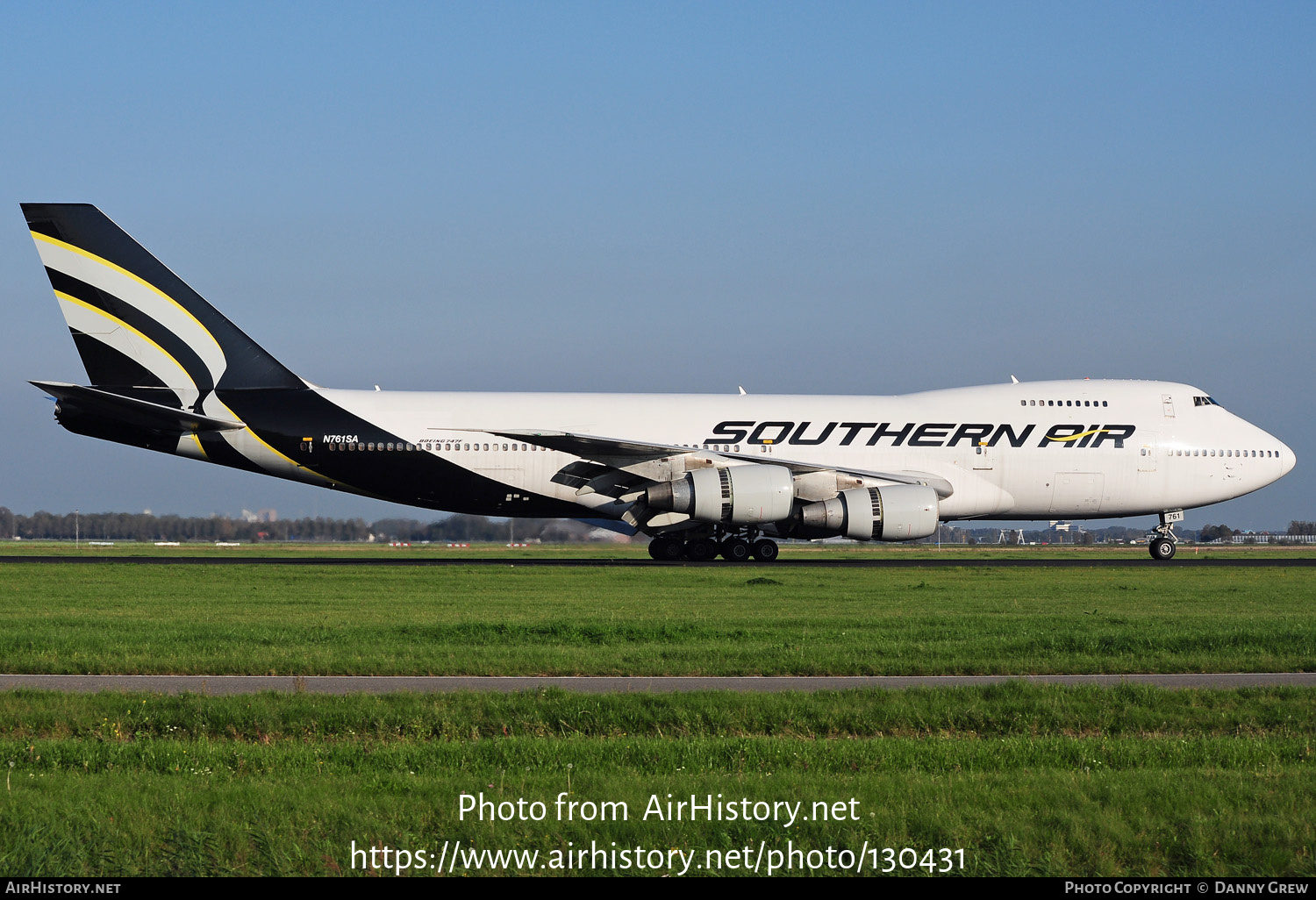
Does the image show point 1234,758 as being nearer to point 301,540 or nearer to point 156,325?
point 156,325

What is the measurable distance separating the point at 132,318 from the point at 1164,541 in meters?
29.1

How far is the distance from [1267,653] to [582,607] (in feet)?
31.3

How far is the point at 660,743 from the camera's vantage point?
810 centimetres

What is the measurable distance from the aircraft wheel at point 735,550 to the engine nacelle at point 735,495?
8.92 feet

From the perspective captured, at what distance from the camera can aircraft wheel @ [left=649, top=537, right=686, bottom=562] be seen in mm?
31047

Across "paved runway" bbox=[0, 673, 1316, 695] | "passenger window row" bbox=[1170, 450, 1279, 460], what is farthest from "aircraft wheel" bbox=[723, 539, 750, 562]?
"paved runway" bbox=[0, 673, 1316, 695]

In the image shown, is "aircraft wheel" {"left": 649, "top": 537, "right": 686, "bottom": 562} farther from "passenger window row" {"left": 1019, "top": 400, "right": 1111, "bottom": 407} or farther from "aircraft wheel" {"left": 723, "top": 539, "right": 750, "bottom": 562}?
"passenger window row" {"left": 1019, "top": 400, "right": 1111, "bottom": 407}

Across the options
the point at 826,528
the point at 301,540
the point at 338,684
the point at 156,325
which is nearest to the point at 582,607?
the point at 338,684

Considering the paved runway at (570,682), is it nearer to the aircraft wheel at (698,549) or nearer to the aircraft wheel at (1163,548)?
the aircraft wheel at (698,549)

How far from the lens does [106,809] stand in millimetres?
6184

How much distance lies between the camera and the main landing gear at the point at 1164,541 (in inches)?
1337

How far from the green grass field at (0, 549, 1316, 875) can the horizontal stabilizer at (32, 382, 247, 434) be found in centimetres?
975

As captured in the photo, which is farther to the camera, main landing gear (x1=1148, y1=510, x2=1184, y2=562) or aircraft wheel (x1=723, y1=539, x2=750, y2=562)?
main landing gear (x1=1148, y1=510, x2=1184, y2=562)

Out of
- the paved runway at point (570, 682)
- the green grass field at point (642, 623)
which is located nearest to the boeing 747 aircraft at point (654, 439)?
the green grass field at point (642, 623)
